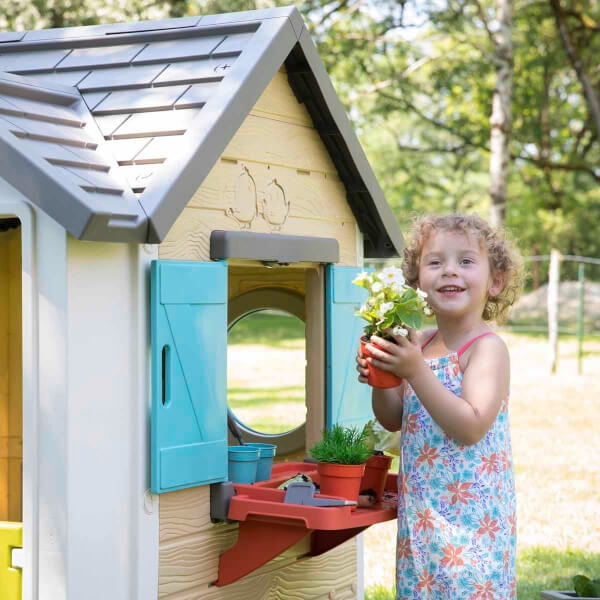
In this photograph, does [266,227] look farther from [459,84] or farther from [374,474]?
[459,84]

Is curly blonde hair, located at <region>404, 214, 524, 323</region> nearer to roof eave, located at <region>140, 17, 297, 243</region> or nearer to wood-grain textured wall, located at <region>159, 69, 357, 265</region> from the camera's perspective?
wood-grain textured wall, located at <region>159, 69, 357, 265</region>

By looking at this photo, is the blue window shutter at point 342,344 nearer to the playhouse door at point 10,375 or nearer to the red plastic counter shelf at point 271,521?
the red plastic counter shelf at point 271,521

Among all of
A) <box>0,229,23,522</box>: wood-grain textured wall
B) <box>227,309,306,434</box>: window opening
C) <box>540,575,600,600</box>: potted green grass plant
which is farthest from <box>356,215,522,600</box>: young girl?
<box>227,309,306,434</box>: window opening

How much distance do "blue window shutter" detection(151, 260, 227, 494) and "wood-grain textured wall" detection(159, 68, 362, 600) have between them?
3.6 inches

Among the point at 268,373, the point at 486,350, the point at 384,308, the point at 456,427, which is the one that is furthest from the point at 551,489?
the point at 268,373

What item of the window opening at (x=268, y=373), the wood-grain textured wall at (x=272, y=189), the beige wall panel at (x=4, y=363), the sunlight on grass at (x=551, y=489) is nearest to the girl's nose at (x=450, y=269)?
the wood-grain textured wall at (x=272, y=189)

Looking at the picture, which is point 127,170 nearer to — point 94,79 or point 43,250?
point 43,250

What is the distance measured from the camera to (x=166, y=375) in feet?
10.3

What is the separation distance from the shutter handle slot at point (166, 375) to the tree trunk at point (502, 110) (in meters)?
11.5

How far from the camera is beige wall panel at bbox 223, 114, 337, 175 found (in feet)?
11.7

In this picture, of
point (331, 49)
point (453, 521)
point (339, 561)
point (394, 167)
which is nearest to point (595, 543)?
point (339, 561)

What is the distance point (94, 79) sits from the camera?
3598 mm

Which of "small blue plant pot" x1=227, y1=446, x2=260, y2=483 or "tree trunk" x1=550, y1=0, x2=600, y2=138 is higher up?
"tree trunk" x1=550, y1=0, x2=600, y2=138

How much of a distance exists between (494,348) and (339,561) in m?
1.53
